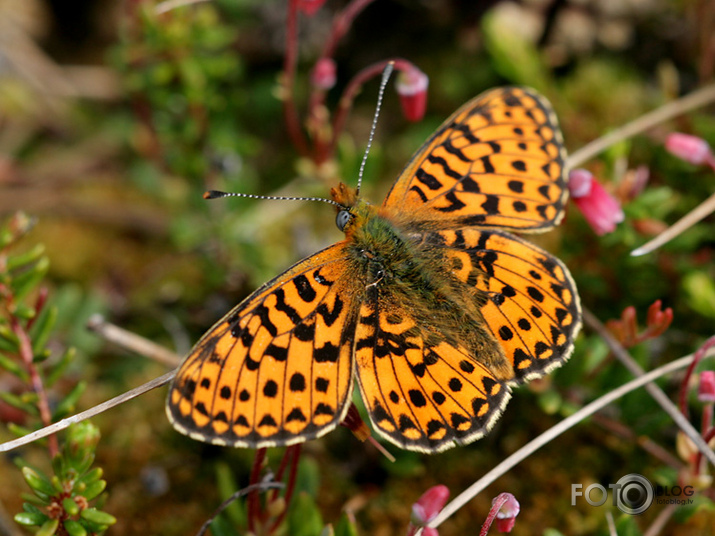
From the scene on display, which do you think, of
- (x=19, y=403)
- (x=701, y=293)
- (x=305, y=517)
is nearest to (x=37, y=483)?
(x=19, y=403)

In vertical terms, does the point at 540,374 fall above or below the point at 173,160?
above

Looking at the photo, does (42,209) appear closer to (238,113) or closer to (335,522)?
(238,113)

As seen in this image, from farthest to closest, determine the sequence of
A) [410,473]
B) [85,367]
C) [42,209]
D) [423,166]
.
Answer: [42,209] → [85,367] → [410,473] → [423,166]

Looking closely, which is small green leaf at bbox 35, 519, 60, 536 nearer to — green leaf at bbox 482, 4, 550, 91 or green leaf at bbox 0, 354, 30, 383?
green leaf at bbox 0, 354, 30, 383

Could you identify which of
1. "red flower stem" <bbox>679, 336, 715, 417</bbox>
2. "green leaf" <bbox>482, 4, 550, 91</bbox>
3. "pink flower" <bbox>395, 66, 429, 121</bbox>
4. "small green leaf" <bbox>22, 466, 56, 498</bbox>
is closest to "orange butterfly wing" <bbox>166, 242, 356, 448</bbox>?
"small green leaf" <bbox>22, 466, 56, 498</bbox>

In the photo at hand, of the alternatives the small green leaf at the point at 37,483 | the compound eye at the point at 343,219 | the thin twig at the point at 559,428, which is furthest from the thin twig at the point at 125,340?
the thin twig at the point at 559,428

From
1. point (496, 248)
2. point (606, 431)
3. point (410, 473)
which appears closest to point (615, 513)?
point (606, 431)

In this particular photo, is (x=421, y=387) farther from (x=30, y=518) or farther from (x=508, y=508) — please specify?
(x=30, y=518)
